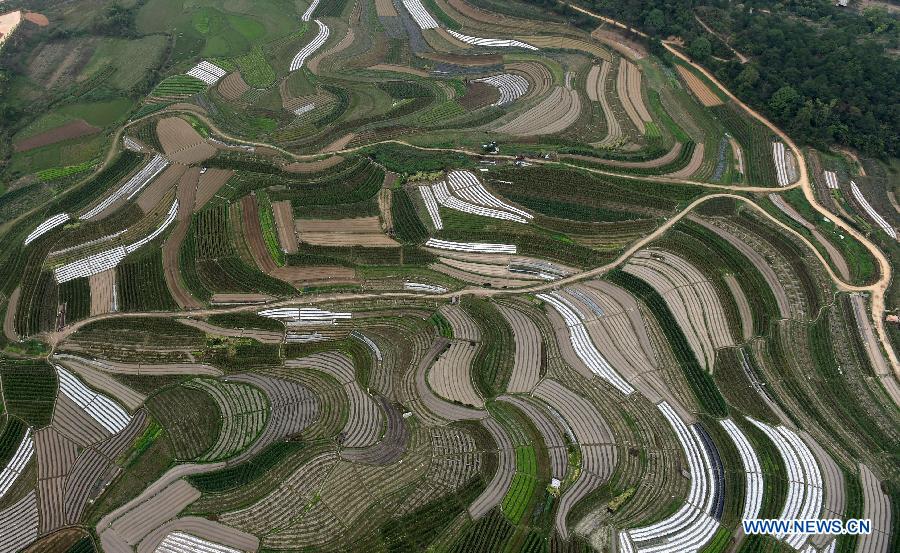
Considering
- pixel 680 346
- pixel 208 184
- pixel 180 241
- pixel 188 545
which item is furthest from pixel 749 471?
pixel 208 184

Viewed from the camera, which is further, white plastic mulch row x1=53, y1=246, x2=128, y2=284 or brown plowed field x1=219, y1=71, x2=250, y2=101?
brown plowed field x1=219, y1=71, x2=250, y2=101

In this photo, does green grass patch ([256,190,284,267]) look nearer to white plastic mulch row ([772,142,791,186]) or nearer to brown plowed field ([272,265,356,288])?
brown plowed field ([272,265,356,288])

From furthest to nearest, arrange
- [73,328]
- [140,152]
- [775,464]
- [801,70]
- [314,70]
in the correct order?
[314,70], [801,70], [140,152], [73,328], [775,464]

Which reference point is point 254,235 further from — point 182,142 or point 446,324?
point 446,324

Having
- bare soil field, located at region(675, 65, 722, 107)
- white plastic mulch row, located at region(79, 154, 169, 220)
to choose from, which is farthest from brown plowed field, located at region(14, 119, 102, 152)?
bare soil field, located at region(675, 65, 722, 107)

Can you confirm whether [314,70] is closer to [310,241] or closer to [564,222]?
[310,241]

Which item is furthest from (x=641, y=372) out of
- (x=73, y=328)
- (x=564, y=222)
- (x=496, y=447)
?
(x=73, y=328)
